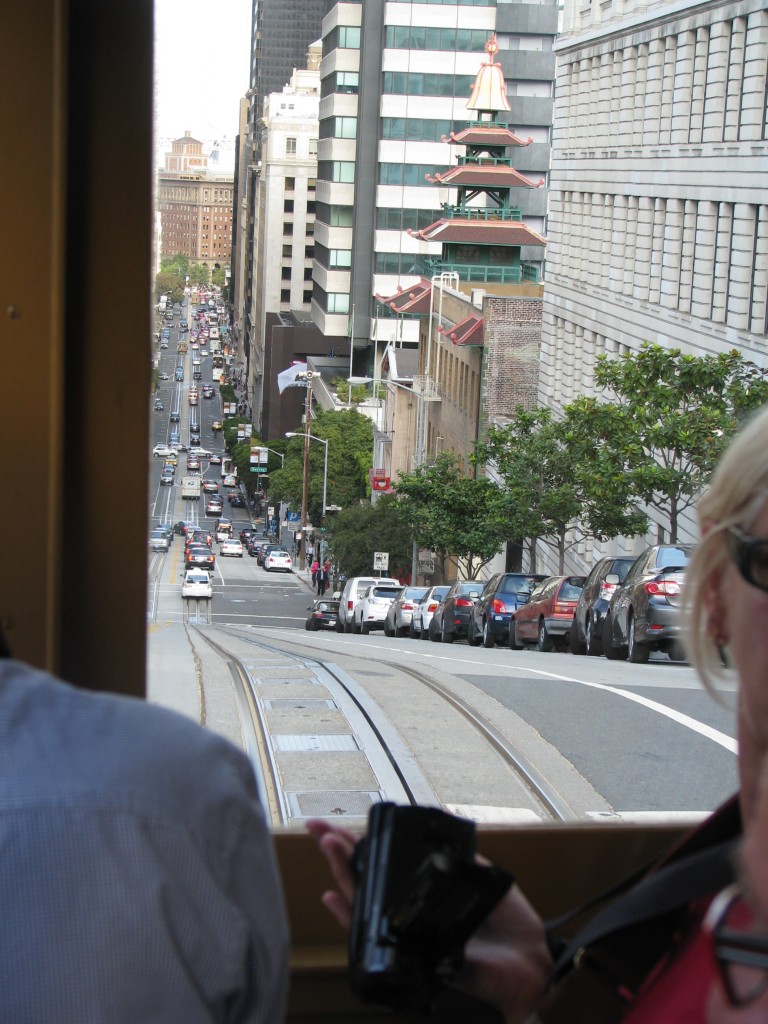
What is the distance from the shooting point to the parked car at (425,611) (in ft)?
101

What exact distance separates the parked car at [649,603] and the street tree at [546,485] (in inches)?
462

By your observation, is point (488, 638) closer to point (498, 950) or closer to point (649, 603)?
point (649, 603)

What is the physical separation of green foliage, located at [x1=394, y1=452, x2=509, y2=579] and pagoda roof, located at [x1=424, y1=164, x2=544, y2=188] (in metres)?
34.0

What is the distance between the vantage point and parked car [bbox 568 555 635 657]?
18.4 m

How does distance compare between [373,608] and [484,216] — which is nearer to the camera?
[373,608]

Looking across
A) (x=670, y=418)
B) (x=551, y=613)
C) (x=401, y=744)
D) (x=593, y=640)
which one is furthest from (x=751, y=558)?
(x=670, y=418)

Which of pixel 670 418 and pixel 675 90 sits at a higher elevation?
pixel 675 90

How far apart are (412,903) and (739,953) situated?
577 mm

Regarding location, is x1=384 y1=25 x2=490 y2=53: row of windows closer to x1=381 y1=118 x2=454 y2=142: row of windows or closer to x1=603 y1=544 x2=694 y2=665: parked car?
x1=381 y1=118 x2=454 y2=142: row of windows

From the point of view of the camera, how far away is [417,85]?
105500 mm

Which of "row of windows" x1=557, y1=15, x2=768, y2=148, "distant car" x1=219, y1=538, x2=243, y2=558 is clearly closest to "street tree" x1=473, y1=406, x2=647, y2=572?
"row of windows" x1=557, y1=15, x2=768, y2=148

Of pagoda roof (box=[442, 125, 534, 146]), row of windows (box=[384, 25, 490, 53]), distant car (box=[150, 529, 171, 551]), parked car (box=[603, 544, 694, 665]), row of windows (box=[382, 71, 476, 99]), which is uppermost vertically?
row of windows (box=[384, 25, 490, 53])

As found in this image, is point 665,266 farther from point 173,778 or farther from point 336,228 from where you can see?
point 336,228

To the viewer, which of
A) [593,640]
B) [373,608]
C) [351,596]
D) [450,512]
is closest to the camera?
[593,640]
